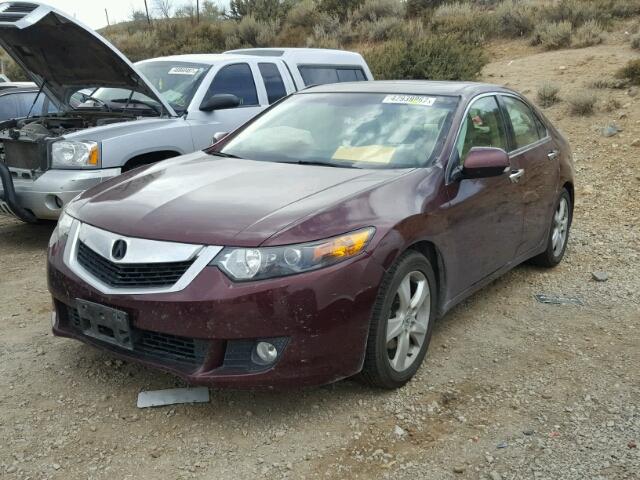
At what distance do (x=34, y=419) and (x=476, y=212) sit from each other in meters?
2.65

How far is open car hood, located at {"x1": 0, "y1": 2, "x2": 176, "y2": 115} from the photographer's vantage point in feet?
17.8

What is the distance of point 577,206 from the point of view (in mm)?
7625

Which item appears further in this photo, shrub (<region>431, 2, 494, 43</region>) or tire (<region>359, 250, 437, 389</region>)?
shrub (<region>431, 2, 494, 43</region>)

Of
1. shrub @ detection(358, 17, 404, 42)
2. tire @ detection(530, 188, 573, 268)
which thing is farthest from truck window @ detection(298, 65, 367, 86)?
shrub @ detection(358, 17, 404, 42)

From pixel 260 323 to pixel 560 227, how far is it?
12.0 ft

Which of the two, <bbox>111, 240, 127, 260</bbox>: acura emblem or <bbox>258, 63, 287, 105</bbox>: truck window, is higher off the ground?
<bbox>111, 240, 127, 260</bbox>: acura emblem

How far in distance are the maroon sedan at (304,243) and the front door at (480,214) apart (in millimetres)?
15

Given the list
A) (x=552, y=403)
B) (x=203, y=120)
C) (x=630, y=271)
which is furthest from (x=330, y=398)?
(x=203, y=120)

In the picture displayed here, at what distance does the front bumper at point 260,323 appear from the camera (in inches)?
114

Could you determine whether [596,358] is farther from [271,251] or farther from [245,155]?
[245,155]

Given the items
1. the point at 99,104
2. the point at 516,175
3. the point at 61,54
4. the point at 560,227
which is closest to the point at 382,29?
the point at 99,104

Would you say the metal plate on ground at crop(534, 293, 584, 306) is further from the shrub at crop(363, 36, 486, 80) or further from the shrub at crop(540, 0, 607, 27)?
the shrub at crop(540, 0, 607, 27)

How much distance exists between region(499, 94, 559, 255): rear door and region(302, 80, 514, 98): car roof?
302mm

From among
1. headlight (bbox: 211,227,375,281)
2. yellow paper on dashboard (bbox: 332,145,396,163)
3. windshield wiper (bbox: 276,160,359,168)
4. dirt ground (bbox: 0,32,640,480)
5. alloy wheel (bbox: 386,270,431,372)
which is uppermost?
yellow paper on dashboard (bbox: 332,145,396,163)
